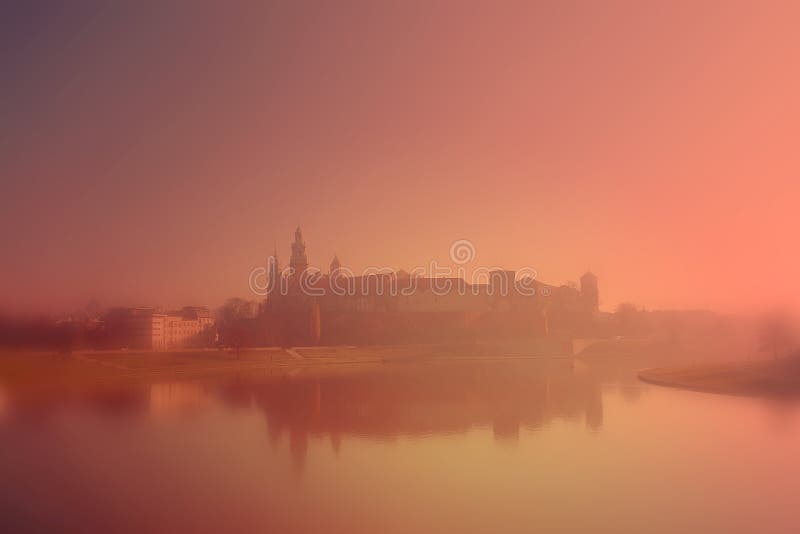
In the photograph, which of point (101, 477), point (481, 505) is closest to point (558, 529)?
point (481, 505)

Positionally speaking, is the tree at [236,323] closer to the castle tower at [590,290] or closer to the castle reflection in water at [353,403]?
the castle reflection in water at [353,403]

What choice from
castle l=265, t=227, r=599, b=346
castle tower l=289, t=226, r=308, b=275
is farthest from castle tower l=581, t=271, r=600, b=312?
castle tower l=289, t=226, r=308, b=275

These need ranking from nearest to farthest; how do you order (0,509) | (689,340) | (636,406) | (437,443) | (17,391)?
(0,509)
(437,443)
(636,406)
(17,391)
(689,340)

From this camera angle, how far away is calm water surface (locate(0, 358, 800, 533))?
13250mm

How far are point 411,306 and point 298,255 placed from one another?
1522 centimetres

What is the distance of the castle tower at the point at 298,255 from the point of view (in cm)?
7631

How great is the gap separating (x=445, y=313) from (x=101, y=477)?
60109mm

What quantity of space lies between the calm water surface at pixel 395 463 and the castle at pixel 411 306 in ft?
107

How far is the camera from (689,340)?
275 ft

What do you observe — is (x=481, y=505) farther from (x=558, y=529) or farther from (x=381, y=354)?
(x=381, y=354)

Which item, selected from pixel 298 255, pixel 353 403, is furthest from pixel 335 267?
pixel 353 403

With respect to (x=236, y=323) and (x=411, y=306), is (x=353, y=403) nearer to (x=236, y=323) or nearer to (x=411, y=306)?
(x=236, y=323)

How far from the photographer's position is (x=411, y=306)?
79.3m

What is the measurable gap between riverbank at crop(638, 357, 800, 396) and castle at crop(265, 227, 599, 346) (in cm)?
3005
